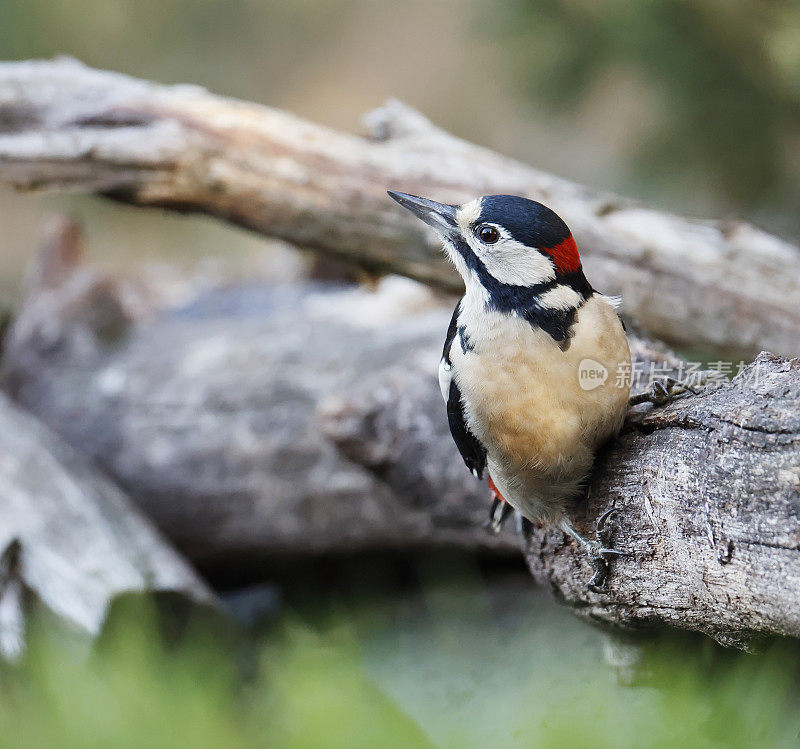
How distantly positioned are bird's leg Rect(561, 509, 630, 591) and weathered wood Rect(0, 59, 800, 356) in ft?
3.59

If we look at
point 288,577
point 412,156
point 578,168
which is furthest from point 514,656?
point 578,168

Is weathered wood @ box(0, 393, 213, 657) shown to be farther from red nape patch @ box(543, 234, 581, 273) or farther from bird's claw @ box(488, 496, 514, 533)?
red nape patch @ box(543, 234, 581, 273)

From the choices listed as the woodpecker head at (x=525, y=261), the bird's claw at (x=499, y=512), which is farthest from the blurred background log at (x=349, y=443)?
the woodpecker head at (x=525, y=261)

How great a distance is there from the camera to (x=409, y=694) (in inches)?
76.5

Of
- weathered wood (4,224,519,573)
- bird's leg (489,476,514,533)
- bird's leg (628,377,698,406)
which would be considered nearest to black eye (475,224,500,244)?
bird's leg (628,377,698,406)

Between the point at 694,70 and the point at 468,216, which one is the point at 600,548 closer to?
the point at 468,216

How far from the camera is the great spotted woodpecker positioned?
1.25 m

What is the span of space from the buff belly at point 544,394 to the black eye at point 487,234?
0.12 m

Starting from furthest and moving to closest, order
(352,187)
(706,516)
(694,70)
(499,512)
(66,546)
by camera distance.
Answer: (694,70), (352,187), (66,546), (499,512), (706,516)

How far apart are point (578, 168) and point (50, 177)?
3.93m

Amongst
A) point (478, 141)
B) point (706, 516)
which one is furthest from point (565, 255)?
point (478, 141)

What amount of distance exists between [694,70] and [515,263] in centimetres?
263

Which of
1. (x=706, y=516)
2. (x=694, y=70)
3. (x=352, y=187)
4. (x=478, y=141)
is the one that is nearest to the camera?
(x=706, y=516)

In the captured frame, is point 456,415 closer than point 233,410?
Yes
